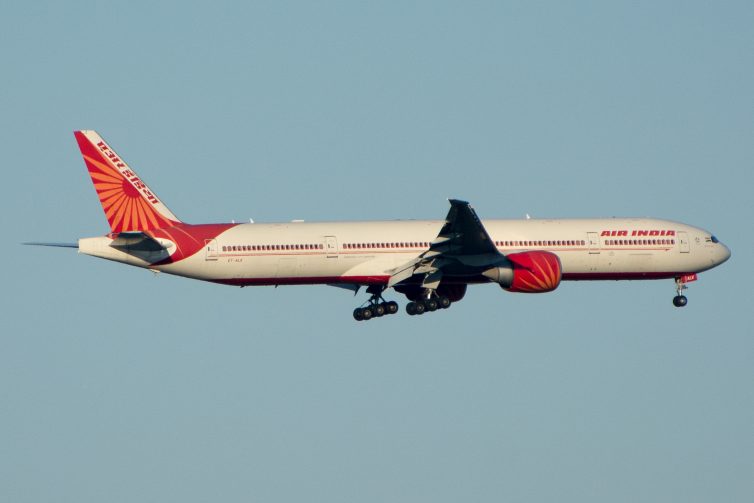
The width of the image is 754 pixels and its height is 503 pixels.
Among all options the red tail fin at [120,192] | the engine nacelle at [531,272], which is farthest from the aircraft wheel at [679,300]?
the red tail fin at [120,192]

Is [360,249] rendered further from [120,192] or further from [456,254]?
[120,192]

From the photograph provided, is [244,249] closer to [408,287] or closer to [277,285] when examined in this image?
[277,285]

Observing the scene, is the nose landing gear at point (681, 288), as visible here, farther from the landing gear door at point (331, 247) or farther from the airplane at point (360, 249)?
the landing gear door at point (331, 247)

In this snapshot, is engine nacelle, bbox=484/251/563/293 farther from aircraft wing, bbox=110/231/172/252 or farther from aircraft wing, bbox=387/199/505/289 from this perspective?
aircraft wing, bbox=110/231/172/252

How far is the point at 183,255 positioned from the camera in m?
62.9

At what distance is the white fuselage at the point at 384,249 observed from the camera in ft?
208

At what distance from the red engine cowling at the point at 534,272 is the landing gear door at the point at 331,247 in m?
8.55

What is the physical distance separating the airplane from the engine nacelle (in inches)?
1.9

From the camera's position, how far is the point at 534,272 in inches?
2473

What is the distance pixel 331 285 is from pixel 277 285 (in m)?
3.10

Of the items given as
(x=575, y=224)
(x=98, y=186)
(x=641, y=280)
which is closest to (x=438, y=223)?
(x=575, y=224)

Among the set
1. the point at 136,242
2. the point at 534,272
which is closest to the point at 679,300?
the point at 534,272

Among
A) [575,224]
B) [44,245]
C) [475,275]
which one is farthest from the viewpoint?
[575,224]

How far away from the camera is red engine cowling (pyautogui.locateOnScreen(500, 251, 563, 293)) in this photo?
62.8 m
